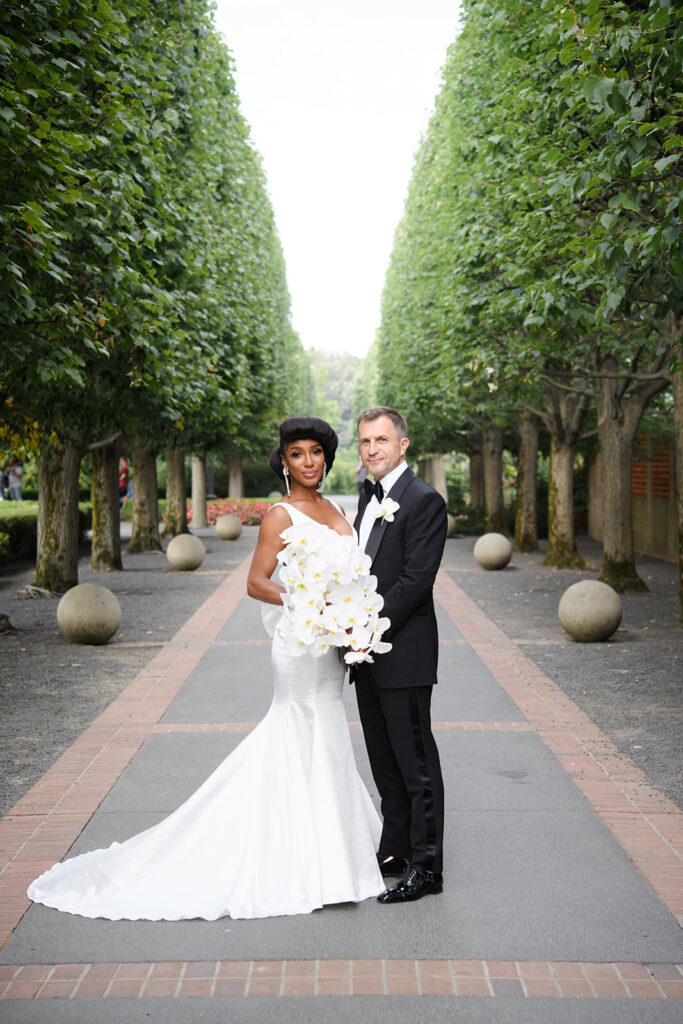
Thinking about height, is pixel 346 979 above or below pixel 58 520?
below

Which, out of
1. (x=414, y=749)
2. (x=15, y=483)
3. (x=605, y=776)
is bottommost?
(x=605, y=776)

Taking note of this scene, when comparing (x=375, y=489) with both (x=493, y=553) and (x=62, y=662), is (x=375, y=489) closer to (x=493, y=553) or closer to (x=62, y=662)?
(x=62, y=662)

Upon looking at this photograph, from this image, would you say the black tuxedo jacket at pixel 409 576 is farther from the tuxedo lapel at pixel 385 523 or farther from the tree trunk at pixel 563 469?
the tree trunk at pixel 563 469

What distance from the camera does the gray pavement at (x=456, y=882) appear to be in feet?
11.9

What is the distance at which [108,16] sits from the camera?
877 cm

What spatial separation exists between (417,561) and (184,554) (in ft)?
52.4

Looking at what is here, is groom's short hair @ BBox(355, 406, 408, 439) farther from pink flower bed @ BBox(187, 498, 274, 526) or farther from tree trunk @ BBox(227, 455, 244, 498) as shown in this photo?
tree trunk @ BBox(227, 455, 244, 498)

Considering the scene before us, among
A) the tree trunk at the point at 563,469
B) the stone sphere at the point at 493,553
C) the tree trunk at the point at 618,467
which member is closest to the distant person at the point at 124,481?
the stone sphere at the point at 493,553

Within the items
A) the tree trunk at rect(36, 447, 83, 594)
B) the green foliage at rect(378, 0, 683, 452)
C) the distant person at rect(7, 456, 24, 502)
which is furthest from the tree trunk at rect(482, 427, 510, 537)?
the tree trunk at rect(36, 447, 83, 594)

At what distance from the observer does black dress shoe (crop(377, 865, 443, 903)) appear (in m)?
4.54

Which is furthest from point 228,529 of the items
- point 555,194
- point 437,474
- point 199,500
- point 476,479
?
point 555,194

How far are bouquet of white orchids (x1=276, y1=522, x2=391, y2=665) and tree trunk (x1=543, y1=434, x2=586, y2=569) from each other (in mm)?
16128

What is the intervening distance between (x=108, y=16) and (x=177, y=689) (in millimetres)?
5660

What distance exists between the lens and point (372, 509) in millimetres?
4711
